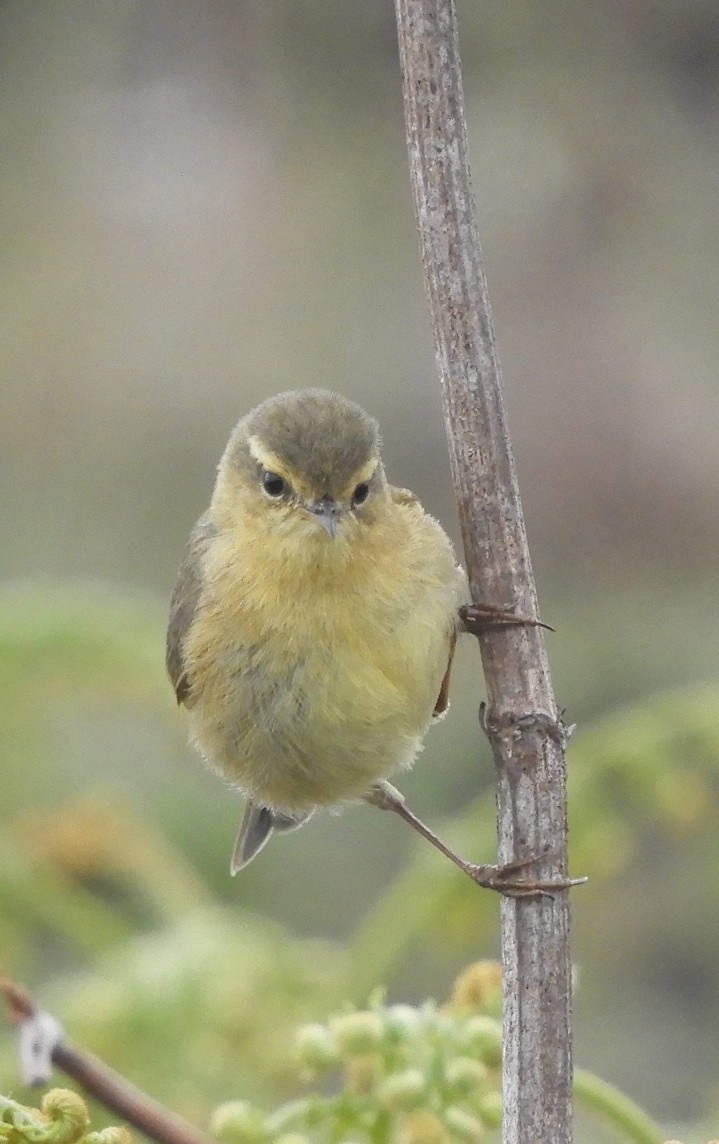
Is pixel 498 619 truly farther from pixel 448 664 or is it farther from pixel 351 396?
pixel 351 396

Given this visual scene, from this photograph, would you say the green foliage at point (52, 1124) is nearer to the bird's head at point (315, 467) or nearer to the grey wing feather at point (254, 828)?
the bird's head at point (315, 467)

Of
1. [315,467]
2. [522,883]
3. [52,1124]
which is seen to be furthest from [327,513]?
[52,1124]

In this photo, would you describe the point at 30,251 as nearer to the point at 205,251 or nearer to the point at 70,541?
the point at 205,251

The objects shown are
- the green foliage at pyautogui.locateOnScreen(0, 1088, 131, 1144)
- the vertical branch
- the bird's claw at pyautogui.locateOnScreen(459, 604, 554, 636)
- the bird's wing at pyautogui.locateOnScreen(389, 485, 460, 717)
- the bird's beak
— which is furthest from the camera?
the bird's wing at pyautogui.locateOnScreen(389, 485, 460, 717)

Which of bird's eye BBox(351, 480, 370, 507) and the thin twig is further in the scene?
bird's eye BBox(351, 480, 370, 507)

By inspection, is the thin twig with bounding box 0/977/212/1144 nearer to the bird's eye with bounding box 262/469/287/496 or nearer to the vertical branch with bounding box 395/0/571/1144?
the vertical branch with bounding box 395/0/571/1144

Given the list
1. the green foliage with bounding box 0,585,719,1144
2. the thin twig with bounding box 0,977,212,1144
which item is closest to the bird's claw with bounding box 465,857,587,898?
the green foliage with bounding box 0,585,719,1144

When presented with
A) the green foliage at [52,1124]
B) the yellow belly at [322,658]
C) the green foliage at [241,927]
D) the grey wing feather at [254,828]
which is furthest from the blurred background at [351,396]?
the green foliage at [52,1124]

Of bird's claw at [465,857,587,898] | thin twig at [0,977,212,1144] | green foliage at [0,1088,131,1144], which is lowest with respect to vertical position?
green foliage at [0,1088,131,1144]
